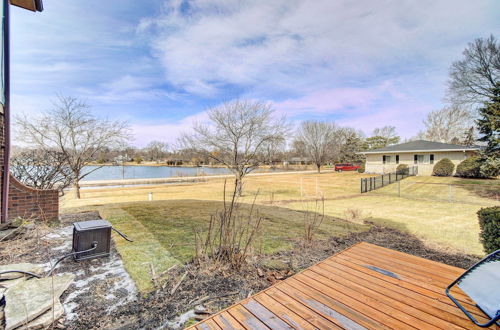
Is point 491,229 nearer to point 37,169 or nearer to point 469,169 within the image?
point 37,169

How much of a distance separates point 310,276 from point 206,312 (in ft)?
3.90

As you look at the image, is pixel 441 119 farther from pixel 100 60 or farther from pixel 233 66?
pixel 100 60

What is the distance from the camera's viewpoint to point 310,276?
2.60 meters

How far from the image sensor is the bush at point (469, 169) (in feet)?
60.3

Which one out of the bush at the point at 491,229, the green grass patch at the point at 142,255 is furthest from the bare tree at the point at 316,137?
the green grass patch at the point at 142,255

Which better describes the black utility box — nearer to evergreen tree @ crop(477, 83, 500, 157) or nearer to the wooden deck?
the wooden deck

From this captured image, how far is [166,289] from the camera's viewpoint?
8.46ft

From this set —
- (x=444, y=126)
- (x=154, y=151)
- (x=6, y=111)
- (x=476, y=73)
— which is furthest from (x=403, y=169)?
(x=154, y=151)

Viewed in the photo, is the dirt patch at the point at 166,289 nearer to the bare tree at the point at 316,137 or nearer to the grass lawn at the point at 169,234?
the grass lawn at the point at 169,234

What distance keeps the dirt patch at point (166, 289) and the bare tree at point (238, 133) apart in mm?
8615

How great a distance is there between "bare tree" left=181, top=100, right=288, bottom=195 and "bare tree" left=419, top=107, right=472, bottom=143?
35.1m

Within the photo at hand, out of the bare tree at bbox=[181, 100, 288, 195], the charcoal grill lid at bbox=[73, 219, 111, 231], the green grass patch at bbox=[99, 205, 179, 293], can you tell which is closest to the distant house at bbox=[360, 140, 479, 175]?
the bare tree at bbox=[181, 100, 288, 195]

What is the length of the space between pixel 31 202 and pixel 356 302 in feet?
20.7

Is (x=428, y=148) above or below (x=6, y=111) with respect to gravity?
above
